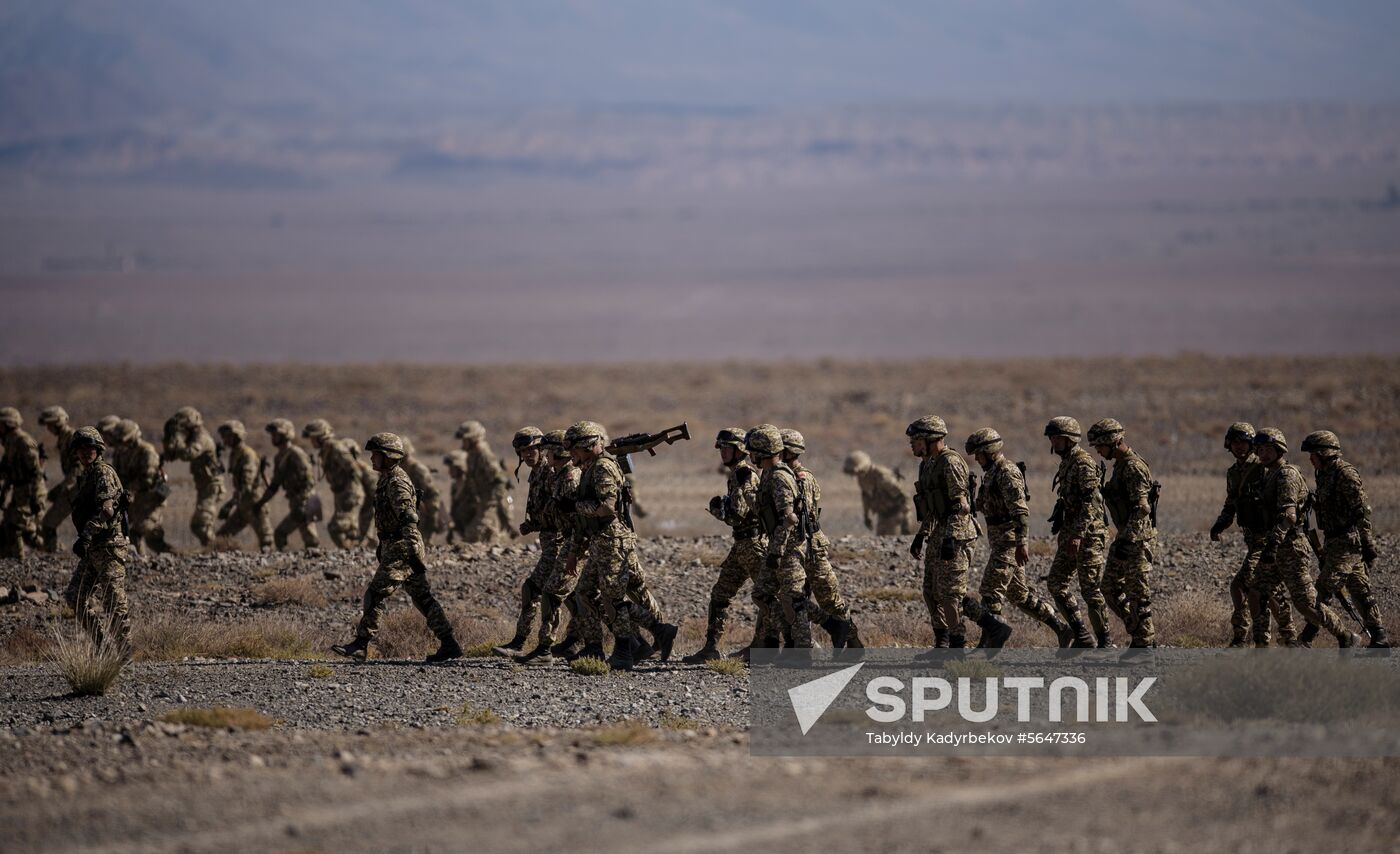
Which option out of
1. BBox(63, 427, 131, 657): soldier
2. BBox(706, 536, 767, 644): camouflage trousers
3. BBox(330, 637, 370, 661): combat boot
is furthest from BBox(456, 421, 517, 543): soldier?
BBox(706, 536, 767, 644): camouflage trousers

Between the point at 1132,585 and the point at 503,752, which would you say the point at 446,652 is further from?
the point at 1132,585

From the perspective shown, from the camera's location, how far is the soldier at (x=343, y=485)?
786 inches

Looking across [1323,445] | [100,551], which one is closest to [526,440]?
[100,551]

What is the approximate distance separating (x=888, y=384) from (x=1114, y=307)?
58.0 m

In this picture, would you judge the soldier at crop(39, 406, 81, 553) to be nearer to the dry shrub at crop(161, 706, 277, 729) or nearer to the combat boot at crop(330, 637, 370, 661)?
the combat boot at crop(330, 637, 370, 661)

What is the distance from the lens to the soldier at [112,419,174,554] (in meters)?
19.6

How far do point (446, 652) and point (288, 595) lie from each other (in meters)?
3.67

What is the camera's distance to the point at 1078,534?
13742mm

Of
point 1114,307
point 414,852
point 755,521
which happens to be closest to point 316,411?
point 755,521

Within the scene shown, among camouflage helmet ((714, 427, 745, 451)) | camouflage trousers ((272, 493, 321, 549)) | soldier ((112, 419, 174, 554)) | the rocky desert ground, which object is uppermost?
camouflage helmet ((714, 427, 745, 451))

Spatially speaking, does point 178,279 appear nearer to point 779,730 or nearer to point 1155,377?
point 1155,377

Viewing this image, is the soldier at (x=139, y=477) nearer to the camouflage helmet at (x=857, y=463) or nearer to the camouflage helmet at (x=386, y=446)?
the camouflage helmet at (x=386, y=446)

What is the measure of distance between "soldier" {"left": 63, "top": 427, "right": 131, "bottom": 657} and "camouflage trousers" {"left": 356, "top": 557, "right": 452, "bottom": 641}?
6.45 ft

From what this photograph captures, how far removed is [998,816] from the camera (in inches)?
376
